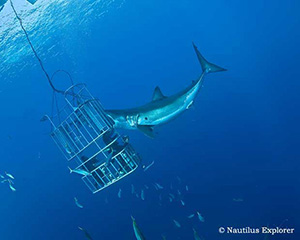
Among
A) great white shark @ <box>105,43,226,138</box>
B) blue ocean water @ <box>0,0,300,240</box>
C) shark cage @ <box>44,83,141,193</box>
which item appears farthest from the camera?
blue ocean water @ <box>0,0,300,240</box>

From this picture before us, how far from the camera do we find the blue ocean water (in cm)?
1616

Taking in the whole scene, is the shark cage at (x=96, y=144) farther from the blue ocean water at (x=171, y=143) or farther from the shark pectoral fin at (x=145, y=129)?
the blue ocean water at (x=171, y=143)

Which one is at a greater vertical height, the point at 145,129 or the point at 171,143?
the point at 145,129

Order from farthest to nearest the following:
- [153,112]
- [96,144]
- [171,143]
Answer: [171,143] < [153,112] < [96,144]

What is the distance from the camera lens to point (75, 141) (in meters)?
5.26

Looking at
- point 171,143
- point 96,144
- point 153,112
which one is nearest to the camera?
point 96,144

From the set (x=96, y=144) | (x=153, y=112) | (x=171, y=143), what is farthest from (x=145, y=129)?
(x=171, y=143)

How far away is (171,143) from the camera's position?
2228 centimetres

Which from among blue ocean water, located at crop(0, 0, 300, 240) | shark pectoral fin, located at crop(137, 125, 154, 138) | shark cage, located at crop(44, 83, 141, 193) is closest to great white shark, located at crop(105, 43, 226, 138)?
shark pectoral fin, located at crop(137, 125, 154, 138)

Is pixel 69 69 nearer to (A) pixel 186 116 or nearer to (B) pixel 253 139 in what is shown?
(A) pixel 186 116

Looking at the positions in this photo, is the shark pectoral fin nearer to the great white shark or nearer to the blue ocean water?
the great white shark

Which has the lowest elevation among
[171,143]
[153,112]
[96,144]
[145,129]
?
[171,143]

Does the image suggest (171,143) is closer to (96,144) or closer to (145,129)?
(145,129)

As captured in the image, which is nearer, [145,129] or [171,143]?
[145,129]
